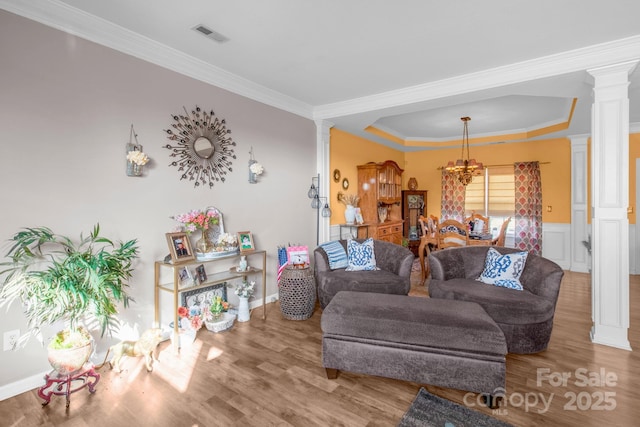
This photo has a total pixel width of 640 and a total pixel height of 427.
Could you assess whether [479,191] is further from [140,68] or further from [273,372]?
[140,68]

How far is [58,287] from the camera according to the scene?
6.87 ft

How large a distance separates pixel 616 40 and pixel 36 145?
16.1 feet

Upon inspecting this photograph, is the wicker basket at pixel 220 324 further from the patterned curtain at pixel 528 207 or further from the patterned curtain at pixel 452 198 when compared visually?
the patterned curtain at pixel 528 207

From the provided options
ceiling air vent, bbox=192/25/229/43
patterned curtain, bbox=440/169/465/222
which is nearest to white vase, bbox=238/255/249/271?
ceiling air vent, bbox=192/25/229/43

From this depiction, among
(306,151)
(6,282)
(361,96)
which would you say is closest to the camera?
(6,282)

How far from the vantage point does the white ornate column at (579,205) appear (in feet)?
19.1

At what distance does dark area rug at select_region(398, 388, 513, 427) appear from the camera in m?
1.92

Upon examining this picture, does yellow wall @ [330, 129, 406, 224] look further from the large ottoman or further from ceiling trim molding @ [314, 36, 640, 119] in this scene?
→ the large ottoman

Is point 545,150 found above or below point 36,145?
above

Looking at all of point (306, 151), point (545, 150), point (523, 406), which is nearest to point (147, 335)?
point (523, 406)

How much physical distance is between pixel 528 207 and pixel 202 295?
6127 millimetres

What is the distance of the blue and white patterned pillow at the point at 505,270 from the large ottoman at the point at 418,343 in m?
0.94

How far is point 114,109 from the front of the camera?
2.80m

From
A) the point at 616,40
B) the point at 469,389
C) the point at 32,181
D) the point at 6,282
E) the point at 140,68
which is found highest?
the point at 616,40
